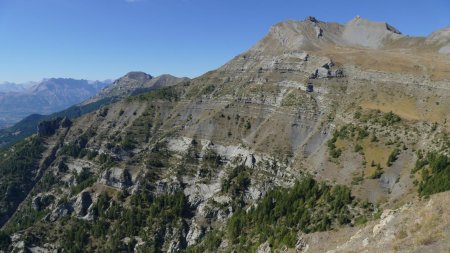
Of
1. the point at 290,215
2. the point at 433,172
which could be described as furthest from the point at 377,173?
the point at 290,215

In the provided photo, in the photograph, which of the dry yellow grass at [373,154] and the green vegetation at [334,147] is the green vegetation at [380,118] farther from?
the green vegetation at [334,147]

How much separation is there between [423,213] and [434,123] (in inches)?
3916

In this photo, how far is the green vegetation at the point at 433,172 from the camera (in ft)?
356

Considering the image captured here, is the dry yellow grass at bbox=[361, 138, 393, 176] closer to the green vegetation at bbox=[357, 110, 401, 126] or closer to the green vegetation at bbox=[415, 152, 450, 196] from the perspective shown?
the green vegetation at bbox=[357, 110, 401, 126]

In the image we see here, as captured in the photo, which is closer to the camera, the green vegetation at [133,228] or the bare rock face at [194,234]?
the bare rock face at [194,234]

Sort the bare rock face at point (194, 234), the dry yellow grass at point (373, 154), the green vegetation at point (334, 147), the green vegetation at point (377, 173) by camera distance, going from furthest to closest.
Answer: the bare rock face at point (194, 234) < the green vegetation at point (334, 147) < the dry yellow grass at point (373, 154) < the green vegetation at point (377, 173)

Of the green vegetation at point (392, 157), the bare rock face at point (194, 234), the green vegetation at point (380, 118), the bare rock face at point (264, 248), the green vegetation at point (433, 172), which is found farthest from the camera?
the bare rock face at point (194, 234)

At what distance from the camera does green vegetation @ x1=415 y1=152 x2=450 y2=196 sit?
10866cm

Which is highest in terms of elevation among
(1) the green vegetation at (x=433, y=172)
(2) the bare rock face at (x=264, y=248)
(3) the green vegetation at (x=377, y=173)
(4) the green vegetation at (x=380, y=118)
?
(4) the green vegetation at (x=380, y=118)

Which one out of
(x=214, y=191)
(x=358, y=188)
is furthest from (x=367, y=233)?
(x=214, y=191)

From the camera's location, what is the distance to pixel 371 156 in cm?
14988

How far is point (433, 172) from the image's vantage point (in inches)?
4806

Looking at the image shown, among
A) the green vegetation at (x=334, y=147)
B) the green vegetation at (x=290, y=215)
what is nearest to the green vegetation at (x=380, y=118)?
the green vegetation at (x=334, y=147)

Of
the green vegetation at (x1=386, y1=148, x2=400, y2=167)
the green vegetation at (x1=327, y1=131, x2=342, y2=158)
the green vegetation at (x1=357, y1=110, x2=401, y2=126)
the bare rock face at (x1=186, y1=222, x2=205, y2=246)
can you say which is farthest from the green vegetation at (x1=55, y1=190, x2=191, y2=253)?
the green vegetation at (x1=386, y1=148, x2=400, y2=167)
